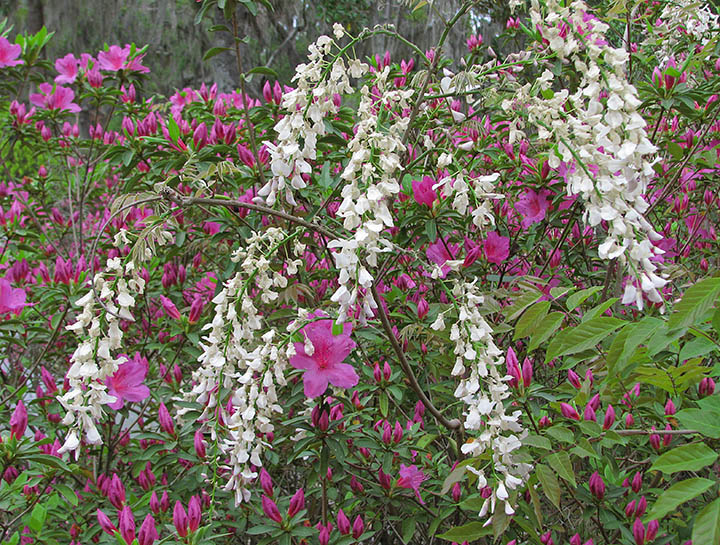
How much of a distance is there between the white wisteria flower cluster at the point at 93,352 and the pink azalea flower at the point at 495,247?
92cm

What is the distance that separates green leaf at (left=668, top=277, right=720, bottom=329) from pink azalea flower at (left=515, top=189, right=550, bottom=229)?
2.73ft

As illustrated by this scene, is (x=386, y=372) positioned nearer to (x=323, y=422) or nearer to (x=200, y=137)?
(x=323, y=422)

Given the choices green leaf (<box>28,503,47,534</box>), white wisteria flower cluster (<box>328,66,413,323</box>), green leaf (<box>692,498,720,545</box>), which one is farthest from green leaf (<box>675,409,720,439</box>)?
green leaf (<box>28,503,47,534</box>)

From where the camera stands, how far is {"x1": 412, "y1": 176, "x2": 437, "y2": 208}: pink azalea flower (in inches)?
58.6

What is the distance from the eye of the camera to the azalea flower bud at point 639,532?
1158mm

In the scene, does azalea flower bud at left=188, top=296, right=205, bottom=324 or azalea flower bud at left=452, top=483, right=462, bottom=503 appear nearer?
azalea flower bud at left=452, top=483, right=462, bottom=503

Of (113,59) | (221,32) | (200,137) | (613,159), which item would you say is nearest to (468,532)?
(613,159)

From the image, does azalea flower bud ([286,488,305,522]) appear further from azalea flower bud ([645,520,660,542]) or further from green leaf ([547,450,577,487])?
azalea flower bud ([645,520,660,542])

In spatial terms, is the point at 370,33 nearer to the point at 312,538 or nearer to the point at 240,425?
the point at 240,425

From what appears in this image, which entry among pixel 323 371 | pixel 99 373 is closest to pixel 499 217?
pixel 323 371

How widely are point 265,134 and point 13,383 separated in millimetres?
1181

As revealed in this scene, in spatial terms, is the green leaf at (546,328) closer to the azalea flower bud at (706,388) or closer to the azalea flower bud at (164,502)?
the azalea flower bud at (706,388)

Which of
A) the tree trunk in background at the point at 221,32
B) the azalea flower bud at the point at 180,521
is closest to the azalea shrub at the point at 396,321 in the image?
the azalea flower bud at the point at 180,521

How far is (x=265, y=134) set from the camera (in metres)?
1.84
